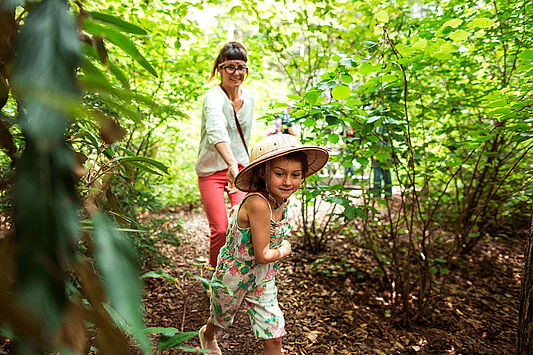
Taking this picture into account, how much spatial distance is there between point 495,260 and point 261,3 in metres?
4.10

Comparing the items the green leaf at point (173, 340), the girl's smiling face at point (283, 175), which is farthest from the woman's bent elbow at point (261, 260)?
the green leaf at point (173, 340)

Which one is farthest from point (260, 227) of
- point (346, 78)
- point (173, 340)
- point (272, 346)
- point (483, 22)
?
point (483, 22)

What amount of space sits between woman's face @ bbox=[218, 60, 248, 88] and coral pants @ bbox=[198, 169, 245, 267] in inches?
30.4

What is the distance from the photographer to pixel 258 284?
1.73 meters

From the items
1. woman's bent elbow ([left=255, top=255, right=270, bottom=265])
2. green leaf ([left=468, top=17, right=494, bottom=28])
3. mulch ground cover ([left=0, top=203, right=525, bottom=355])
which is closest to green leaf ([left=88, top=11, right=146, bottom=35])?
woman's bent elbow ([left=255, top=255, right=270, bottom=265])

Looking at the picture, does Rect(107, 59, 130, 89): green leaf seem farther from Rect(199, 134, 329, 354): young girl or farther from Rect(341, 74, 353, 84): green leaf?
Rect(341, 74, 353, 84): green leaf

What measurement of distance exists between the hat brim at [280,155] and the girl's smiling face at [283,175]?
75 millimetres

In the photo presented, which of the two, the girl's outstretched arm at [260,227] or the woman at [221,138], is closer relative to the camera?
the girl's outstretched arm at [260,227]

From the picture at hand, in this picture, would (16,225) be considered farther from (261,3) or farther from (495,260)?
(495,260)

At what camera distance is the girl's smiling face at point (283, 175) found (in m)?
1.62

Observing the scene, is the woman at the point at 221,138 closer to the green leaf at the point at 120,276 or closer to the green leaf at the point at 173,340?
the green leaf at the point at 173,340

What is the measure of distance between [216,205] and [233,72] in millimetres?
1145

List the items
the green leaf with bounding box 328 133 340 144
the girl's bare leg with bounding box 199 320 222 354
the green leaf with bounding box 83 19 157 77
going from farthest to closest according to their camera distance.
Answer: the green leaf with bounding box 328 133 340 144, the girl's bare leg with bounding box 199 320 222 354, the green leaf with bounding box 83 19 157 77

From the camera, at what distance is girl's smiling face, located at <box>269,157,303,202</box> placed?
1.62m
